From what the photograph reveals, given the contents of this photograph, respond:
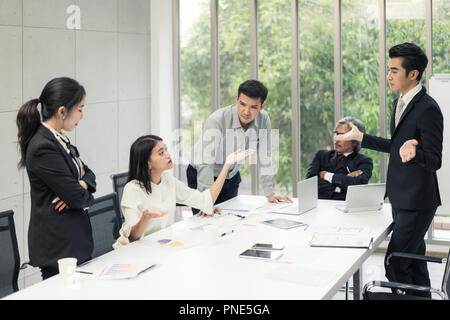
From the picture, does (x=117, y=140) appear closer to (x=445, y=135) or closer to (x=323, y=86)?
(x=323, y=86)

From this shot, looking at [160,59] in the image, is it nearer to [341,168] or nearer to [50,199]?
[341,168]

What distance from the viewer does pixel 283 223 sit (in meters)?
3.46

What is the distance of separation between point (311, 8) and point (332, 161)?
6.55 ft

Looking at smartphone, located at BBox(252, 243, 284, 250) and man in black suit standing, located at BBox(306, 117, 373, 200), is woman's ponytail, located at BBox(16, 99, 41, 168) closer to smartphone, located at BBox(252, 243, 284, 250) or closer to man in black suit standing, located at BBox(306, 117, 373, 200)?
smartphone, located at BBox(252, 243, 284, 250)

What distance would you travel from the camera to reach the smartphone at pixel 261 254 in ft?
8.98

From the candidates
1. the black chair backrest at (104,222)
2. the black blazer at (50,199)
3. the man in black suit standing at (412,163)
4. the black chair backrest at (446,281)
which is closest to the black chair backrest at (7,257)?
the black blazer at (50,199)

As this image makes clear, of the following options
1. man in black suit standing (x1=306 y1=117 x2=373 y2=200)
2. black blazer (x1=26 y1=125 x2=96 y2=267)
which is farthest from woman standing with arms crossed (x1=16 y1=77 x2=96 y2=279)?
man in black suit standing (x1=306 y1=117 x2=373 y2=200)

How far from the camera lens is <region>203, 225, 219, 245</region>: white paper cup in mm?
3064

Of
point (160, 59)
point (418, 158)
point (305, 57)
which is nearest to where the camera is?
point (418, 158)

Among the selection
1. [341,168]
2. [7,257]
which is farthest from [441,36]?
[7,257]

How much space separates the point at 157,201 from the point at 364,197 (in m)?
1.45

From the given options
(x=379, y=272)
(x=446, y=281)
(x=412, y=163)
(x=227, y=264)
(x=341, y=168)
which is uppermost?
(x=412, y=163)

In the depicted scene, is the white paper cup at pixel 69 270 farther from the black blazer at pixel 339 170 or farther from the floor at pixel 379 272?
the floor at pixel 379 272
